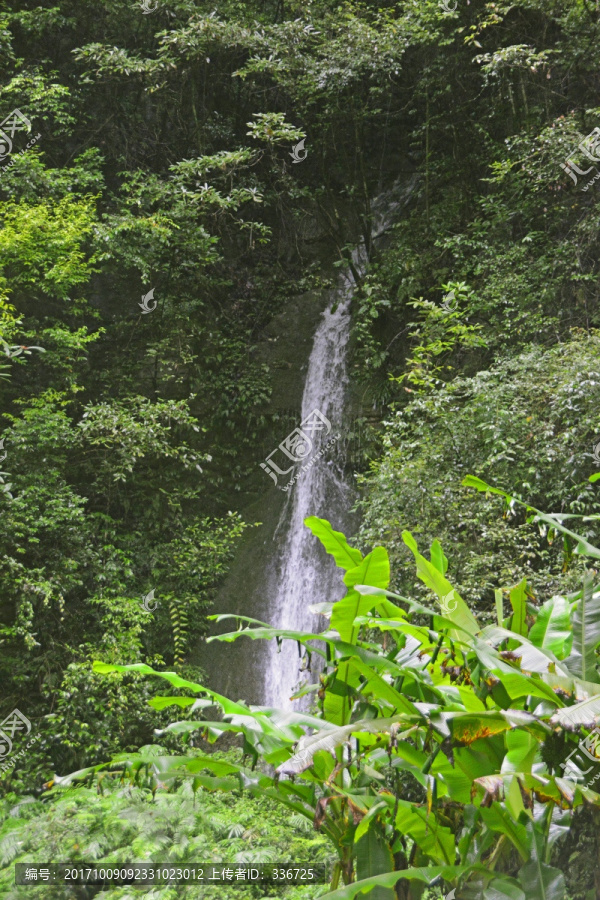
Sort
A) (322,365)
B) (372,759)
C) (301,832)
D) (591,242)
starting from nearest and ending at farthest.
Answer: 1. (372,759)
2. (301,832)
3. (591,242)
4. (322,365)

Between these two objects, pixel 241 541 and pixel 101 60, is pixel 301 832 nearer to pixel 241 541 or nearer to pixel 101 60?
pixel 241 541

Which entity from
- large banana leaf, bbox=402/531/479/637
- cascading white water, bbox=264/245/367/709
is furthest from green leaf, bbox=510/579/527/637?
cascading white water, bbox=264/245/367/709

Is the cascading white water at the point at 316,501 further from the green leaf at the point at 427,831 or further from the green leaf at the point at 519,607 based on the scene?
the green leaf at the point at 427,831

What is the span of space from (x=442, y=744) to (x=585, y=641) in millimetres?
498

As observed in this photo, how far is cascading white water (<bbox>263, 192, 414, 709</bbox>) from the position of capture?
753cm

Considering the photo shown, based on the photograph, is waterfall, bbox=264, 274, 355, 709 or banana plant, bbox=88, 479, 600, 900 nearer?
banana plant, bbox=88, 479, 600, 900

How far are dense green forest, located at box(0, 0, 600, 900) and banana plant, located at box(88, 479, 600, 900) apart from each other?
1 centimetres

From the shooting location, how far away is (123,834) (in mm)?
3703

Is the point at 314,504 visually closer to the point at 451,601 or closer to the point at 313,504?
the point at 313,504

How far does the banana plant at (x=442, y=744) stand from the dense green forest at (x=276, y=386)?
0.01 m

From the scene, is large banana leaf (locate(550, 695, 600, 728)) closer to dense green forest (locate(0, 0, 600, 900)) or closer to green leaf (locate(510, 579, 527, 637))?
dense green forest (locate(0, 0, 600, 900))

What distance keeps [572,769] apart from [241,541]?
6965mm

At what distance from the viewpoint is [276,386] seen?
9047 millimetres

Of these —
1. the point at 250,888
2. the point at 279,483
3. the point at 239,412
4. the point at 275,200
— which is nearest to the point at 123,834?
the point at 250,888
